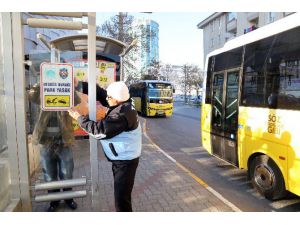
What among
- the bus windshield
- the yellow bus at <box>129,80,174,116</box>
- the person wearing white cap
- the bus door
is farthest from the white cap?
the bus windshield

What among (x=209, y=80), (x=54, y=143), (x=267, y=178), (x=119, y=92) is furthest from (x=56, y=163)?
(x=209, y=80)

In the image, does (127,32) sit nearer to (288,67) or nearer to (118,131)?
(288,67)

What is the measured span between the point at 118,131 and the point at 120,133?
0.07 meters

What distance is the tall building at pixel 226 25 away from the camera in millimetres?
28022

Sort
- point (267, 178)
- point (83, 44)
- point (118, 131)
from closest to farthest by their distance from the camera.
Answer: point (118, 131)
point (267, 178)
point (83, 44)

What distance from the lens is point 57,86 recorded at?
2.96m

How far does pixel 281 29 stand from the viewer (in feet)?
14.4

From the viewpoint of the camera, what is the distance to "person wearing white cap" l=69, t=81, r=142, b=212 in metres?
2.76

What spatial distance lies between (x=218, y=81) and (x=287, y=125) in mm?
2560

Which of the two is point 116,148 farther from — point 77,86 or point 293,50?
point 293,50

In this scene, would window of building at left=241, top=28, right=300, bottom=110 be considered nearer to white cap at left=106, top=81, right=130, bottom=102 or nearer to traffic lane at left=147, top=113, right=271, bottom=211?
traffic lane at left=147, top=113, right=271, bottom=211
